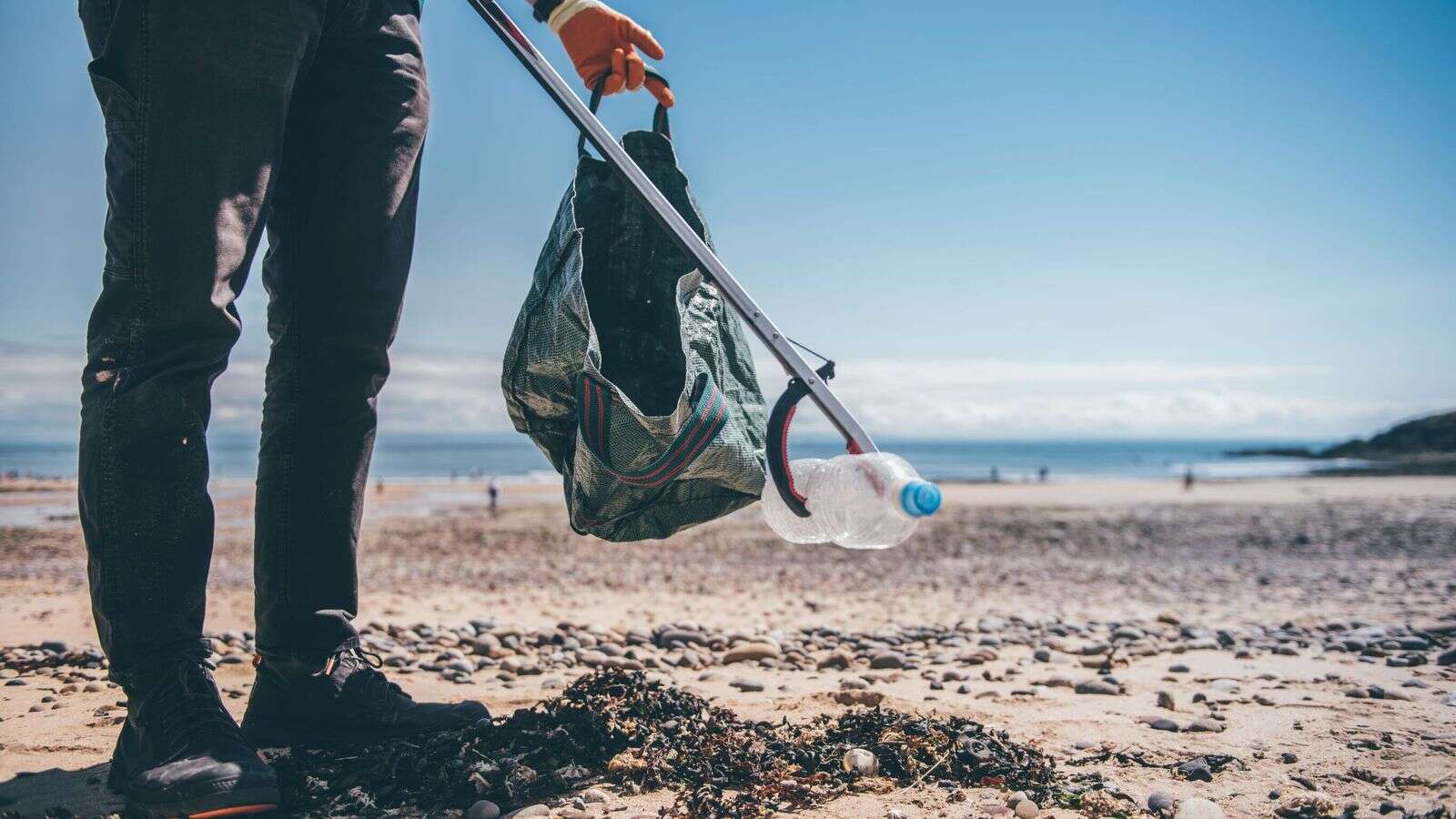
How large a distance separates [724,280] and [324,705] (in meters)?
1.74

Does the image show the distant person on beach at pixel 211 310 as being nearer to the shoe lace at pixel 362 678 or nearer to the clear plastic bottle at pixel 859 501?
the shoe lace at pixel 362 678

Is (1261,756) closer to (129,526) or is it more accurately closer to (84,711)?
(129,526)

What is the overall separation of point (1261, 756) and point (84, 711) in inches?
158

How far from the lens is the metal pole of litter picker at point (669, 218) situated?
95.6 inches

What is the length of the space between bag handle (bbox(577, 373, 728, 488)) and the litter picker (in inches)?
7.4

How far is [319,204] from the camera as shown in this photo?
2.57 m

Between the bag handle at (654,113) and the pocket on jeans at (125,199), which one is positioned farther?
the bag handle at (654,113)

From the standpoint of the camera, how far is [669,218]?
256cm

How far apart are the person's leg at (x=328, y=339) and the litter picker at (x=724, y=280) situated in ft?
1.16

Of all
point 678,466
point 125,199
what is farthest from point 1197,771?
point 125,199

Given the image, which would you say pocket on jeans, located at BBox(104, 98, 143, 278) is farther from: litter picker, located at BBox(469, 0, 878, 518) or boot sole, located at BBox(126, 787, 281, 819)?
boot sole, located at BBox(126, 787, 281, 819)

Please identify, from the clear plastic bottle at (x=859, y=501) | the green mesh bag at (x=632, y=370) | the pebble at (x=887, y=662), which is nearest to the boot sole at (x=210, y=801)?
the green mesh bag at (x=632, y=370)

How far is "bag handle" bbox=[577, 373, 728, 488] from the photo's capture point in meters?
2.38

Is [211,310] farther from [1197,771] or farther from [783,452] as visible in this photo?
[1197,771]
